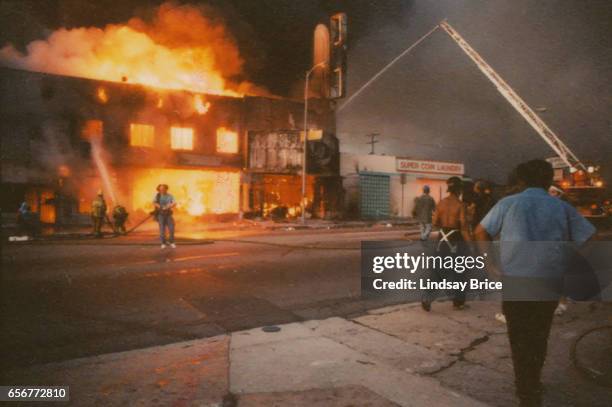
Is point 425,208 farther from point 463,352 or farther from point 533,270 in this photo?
point 533,270

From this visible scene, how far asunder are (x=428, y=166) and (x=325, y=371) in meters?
36.6

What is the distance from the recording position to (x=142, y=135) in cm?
2736

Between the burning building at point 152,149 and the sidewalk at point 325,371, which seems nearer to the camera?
the sidewalk at point 325,371

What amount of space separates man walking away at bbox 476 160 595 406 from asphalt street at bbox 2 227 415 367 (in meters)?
3.28

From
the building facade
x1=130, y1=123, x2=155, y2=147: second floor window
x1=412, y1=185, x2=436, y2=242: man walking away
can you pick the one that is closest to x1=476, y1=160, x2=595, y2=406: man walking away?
x1=412, y1=185, x2=436, y2=242: man walking away

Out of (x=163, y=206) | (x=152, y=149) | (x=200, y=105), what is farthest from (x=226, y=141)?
(x=163, y=206)

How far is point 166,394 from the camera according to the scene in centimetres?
357

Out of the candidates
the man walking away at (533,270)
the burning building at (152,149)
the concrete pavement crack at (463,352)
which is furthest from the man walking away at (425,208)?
the burning building at (152,149)

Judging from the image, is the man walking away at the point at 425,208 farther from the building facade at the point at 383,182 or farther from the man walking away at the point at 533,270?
the building facade at the point at 383,182

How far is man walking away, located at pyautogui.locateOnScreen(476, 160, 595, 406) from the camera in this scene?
305 centimetres

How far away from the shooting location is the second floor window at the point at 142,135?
27.0 meters

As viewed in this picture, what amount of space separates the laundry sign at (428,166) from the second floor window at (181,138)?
1704cm

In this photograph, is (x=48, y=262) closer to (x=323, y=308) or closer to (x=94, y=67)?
(x=323, y=308)

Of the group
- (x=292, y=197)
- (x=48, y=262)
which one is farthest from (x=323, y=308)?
(x=292, y=197)
